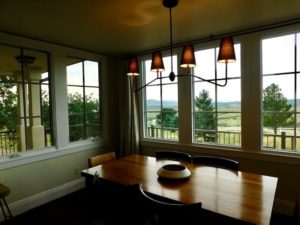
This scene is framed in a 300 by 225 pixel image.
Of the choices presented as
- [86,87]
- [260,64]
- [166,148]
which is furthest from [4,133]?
[260,64]

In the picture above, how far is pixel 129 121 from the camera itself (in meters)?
3.79

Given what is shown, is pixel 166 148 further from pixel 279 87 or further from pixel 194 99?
pixel 279 87

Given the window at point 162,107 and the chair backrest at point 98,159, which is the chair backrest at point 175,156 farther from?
the window at point 162,107

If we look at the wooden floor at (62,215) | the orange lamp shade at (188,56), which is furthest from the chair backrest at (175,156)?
the orange lamp shade at (188,56)

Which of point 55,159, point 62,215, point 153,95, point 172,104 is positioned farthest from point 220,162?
point 55,159

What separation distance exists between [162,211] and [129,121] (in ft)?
8.72

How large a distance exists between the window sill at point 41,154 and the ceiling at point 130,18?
1574 millimetres

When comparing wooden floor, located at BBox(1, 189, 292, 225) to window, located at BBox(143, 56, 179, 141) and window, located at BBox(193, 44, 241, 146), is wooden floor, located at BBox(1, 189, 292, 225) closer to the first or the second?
window, located at BBox(193, 44, 241, 146)

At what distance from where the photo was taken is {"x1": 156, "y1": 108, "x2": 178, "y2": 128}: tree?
3547 millimetres

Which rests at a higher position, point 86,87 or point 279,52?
point 279,52

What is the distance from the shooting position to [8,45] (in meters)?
2.68

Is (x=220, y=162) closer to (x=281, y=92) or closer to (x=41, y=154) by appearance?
(x=281, y=92)

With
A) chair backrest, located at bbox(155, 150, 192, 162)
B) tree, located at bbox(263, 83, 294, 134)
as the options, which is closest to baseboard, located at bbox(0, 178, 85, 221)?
chair backrest, located at bbox(155, 150, 192, 162)

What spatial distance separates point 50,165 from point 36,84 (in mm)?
1193
